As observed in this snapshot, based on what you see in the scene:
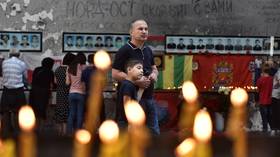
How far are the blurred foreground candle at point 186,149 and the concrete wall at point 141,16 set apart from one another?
38.3ft

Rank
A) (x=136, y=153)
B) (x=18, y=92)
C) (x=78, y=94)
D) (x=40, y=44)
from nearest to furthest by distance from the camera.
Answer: (x=136, y=153) → (x=78, y=94) → (x=18, y=92) → (x=40, y=44)

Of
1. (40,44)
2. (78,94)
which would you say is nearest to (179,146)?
(78,94)

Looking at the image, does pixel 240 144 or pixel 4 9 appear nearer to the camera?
pixel 240 144

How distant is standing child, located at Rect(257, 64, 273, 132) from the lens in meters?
12.5

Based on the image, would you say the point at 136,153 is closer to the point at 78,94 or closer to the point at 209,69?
the point at 78,94

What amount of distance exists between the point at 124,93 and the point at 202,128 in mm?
4101

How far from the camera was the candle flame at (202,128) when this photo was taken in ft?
5.24

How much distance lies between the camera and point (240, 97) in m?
1.88

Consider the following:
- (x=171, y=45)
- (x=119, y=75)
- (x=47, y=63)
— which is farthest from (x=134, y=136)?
(x=171, y=45)

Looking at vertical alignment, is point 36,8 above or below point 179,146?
above

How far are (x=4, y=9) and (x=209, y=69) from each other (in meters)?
4.07

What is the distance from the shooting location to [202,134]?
161 cm

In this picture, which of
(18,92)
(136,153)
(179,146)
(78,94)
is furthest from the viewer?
(18,92)

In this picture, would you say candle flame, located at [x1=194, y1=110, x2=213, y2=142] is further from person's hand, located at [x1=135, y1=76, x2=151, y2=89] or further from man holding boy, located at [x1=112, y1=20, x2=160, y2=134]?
man holding boy, located at [x1=112, y1=20, x2=160, y2=134]
